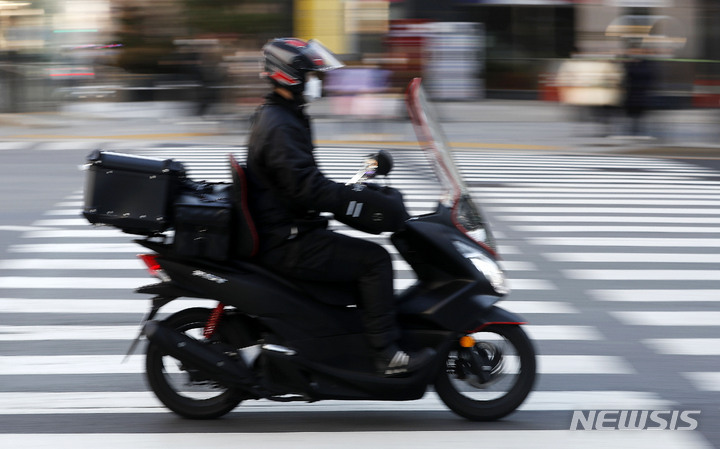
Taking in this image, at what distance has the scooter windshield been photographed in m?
4.77

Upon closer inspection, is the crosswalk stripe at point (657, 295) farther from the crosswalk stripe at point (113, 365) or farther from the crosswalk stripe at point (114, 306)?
the crosswalk stripe at point (113, 365)

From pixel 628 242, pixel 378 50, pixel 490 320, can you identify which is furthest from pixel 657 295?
pixel 378 50

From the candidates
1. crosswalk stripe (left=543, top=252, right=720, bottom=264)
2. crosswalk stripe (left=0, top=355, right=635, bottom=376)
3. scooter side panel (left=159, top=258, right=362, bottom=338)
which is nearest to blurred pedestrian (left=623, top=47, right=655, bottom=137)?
crosswalk stripe (left=543, top=252, right=720, bottom=264)

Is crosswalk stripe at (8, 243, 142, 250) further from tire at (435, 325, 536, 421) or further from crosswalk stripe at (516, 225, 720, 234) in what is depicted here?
tire at (435, 325, 536, 421)

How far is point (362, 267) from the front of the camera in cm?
462

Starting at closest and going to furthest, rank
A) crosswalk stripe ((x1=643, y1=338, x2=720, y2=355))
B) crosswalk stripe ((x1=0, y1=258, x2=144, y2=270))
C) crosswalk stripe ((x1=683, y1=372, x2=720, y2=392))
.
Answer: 1. crosswalk stripe ((x1=683, y1=372, x2=720, y2=392))
2. crosswalk stripe ((x1=643, y1=338, x2=720, y2=355))
3. crosswalk stripe ((x1=0, y1=258, x2=144, y2=270))

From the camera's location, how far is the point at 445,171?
4848mm

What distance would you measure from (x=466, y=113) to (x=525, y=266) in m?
16.1

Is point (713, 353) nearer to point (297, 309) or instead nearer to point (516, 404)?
point (516, 404)

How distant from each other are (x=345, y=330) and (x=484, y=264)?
71 cm

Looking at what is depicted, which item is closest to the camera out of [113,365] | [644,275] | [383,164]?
[383,164]

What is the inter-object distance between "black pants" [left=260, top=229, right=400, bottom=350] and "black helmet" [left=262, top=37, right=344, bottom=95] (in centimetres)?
Result: 68

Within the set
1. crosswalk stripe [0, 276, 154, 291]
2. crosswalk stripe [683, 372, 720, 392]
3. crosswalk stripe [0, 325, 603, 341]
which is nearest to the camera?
crosswalk stripe [683, 372, 720, 392]

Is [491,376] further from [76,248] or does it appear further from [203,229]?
[76,248]
